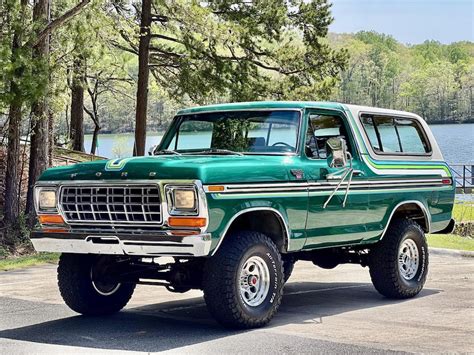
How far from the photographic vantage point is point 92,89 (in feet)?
132

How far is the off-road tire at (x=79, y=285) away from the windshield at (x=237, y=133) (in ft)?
5.32

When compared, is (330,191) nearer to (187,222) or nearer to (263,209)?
(263,209)

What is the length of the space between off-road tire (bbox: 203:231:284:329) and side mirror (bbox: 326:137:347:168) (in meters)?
1.42

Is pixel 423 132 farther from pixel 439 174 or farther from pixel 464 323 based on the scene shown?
pixel 464 323

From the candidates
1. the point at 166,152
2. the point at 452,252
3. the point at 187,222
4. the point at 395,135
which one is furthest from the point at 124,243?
the point at 452,252

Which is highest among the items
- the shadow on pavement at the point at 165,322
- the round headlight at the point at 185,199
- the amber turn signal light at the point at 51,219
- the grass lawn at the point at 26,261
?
the round headlight at the point at 185,199

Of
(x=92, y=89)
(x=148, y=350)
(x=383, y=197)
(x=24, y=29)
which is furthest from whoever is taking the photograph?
(x=92, y=89)

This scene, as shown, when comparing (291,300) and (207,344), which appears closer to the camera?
(207,344)

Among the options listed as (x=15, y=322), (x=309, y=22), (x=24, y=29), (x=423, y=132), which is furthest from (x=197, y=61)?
(x=15, y=322)

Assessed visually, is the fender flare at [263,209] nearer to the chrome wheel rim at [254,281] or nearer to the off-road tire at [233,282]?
the off-road tire at [233,282]

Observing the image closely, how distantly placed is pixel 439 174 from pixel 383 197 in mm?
1438

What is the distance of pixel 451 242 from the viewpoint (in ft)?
65.6

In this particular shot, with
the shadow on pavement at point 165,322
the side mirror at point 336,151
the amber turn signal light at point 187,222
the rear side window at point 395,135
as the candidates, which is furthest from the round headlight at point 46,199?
the rear side window at point 395,135

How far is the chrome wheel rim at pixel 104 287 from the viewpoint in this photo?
9844mm
